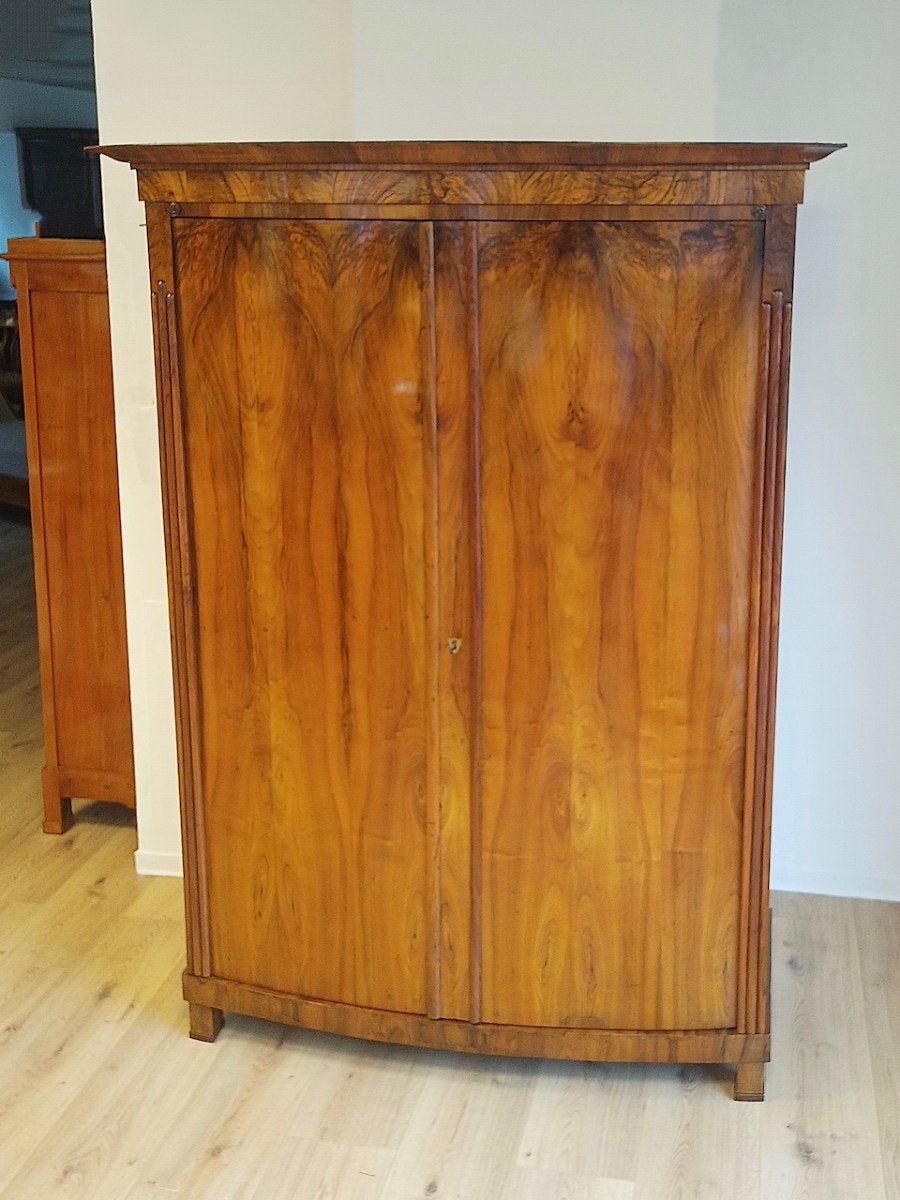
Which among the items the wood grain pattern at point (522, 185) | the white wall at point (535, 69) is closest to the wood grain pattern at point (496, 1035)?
the wood grain pattern at point (522, 185)

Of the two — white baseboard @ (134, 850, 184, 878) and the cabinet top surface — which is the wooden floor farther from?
the cabinet top surface

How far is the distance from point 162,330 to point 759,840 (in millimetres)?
1281

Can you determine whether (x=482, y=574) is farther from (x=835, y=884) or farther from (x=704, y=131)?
(x=835, y=884)

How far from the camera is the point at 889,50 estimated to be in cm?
271

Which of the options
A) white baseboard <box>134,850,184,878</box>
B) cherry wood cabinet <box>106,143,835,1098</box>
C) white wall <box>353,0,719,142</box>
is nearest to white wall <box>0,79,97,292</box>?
white baseboard <box>134,850,184,878</box>

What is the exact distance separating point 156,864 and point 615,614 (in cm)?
149

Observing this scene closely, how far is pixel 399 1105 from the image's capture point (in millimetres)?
2459

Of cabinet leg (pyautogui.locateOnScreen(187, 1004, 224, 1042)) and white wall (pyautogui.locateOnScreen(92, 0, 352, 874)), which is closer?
cabinet leg (pyautogui.locateOnScreen(187, 1004, 224, 1042))

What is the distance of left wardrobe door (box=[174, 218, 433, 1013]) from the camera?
2254 mm

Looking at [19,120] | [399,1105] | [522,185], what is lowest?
[399,1105]

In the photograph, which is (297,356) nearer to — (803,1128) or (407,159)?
(407,159)

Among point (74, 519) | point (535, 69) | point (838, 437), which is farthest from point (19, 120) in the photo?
point (838, 437)

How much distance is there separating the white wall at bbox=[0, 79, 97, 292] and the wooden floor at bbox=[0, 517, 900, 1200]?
6409 millimetres

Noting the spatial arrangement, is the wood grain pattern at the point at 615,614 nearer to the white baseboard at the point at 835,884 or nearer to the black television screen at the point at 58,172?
the white baseboard at the point at 835,884
